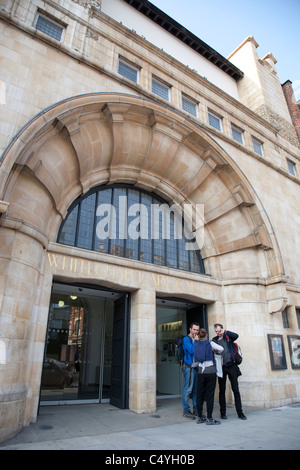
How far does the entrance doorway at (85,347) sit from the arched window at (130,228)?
1458 mm

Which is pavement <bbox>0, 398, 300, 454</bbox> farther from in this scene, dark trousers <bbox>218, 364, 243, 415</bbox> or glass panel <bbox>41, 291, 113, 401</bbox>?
glass panel <bbox>41, 291, 113, 401</bbox>

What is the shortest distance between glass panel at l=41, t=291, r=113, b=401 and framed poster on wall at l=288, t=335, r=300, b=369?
6255mm

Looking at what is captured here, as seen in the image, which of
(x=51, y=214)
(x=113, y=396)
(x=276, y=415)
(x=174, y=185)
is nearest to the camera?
(x=276, y=415)

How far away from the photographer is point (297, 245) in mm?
11906

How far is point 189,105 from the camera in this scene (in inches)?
451

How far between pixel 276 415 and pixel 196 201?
7.08 m

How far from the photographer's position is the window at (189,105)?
37.1ft

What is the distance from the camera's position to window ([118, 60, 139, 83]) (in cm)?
980

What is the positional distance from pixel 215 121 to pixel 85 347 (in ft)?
33.7

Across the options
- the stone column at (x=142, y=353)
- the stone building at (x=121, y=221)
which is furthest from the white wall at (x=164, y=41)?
the stone column at (x=142, y=353)

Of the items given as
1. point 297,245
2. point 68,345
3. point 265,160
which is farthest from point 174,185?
point 68,345

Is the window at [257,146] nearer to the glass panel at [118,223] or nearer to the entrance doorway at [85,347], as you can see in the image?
the glass panel at [118,223]

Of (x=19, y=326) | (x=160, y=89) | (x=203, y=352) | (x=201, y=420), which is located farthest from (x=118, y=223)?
(x=201, y=420)

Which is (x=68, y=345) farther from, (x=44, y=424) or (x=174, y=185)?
(x=174, y=185)
